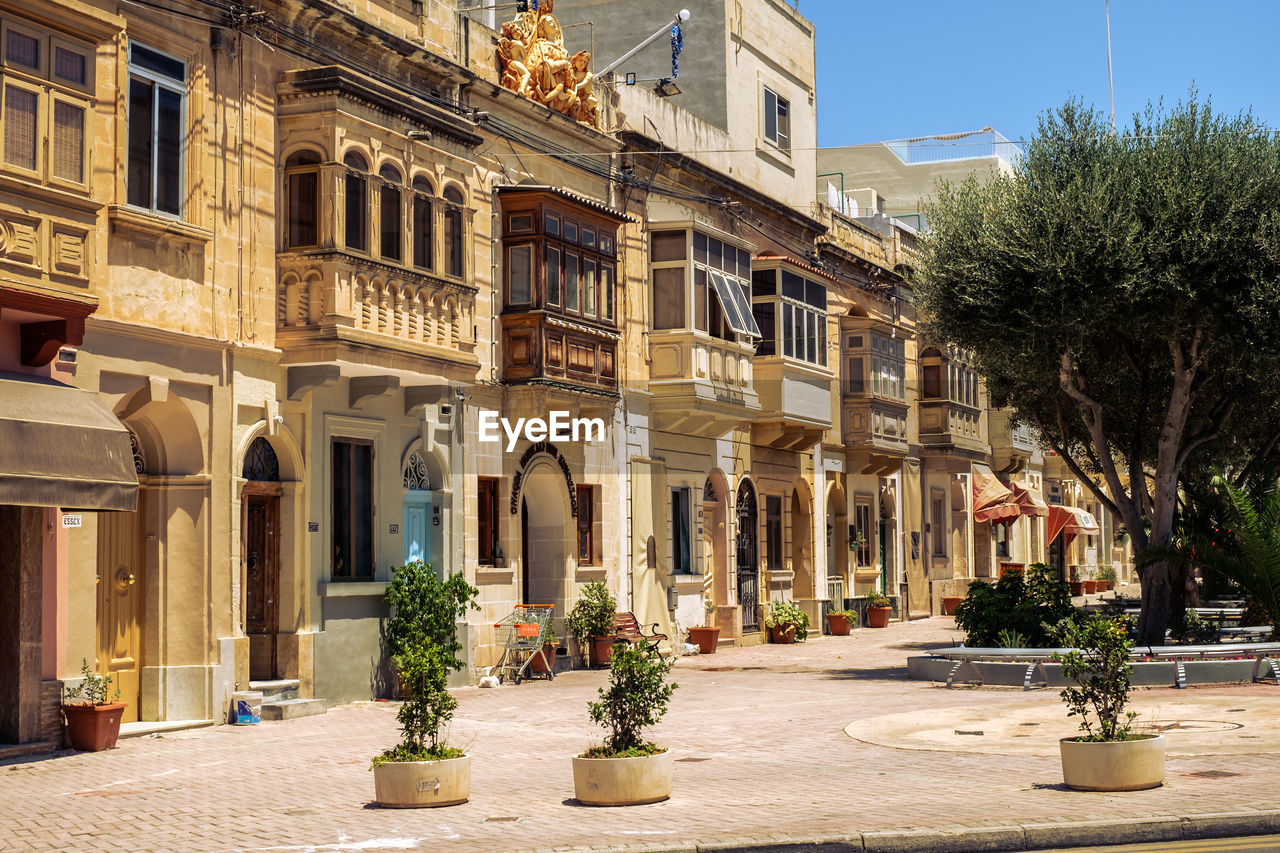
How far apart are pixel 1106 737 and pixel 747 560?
21.8 metres

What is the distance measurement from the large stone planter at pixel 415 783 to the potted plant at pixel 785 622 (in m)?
22.4

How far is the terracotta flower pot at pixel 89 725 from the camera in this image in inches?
602

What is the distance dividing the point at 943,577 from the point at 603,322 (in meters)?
22.2

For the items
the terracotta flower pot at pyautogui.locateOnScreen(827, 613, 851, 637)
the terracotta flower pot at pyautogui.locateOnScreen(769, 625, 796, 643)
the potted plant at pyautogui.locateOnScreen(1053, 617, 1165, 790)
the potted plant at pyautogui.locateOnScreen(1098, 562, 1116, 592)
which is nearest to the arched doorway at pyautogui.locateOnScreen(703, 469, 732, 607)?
the terracotta flower pot at pyautogui.locateOnScreen(769, 625, 796, 643)

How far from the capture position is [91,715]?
1530 centimetres

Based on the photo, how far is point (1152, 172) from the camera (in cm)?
2330

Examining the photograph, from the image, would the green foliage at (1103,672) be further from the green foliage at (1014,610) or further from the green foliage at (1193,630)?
the green foliage at (1193,630)

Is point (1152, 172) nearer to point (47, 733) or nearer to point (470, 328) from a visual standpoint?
point (470, 328)

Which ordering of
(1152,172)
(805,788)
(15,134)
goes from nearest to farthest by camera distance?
(805,788)
(15,134)
(1152,172)

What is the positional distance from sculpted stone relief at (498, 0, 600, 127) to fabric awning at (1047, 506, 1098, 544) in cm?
3130

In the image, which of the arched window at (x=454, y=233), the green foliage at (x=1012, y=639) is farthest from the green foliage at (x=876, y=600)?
the arched window at (x=454, y=233)

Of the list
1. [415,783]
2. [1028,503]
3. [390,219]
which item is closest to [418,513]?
[390,219]

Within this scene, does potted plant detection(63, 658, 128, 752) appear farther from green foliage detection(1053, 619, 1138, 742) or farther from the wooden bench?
the wooden bench

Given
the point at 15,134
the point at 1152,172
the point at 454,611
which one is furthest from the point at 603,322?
the point at 15,134
